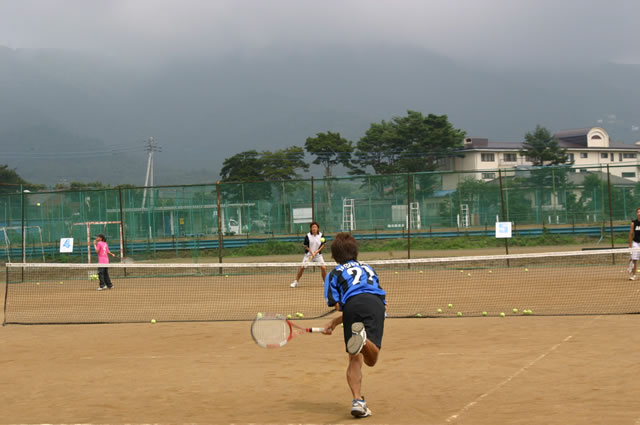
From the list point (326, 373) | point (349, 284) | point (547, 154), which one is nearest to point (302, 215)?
point (326, 373)

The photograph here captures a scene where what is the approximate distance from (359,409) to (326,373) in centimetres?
182

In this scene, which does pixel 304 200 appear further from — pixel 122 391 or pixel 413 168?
pixel 413 168

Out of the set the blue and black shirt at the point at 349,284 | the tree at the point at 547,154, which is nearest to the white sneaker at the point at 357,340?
the blue and black shirt at the point at 349,284

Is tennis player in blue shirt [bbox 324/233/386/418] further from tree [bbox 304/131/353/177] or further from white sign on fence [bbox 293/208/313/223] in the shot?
tree [bbox 304/131/353/177]

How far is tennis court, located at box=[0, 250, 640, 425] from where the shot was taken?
5.74 meters

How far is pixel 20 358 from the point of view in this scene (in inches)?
347

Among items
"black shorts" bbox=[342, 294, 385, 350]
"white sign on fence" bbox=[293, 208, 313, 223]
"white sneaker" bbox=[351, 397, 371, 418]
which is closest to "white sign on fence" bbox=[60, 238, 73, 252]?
"white sign on fence" bbox=[293, 208, 313, 223]

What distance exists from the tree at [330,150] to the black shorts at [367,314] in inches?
2998

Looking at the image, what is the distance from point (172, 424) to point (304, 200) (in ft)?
64.0

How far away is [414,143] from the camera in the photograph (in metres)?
78.0

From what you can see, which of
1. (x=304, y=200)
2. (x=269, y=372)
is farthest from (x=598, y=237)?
(x=269, y=372)

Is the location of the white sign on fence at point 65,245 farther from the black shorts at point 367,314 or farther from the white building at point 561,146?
the white building at point 561,146

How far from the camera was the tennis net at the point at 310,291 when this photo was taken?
12133 mm

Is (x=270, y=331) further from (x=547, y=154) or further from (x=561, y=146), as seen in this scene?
(x=561, y=146)
